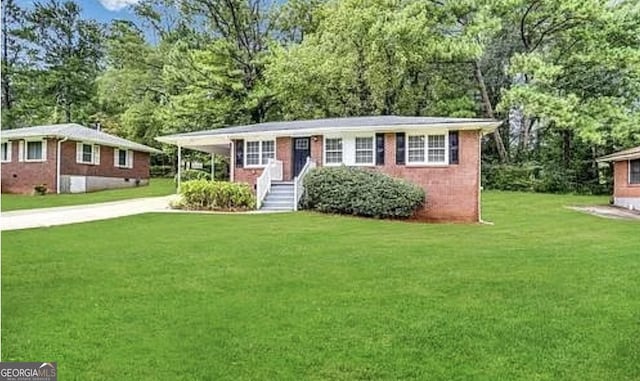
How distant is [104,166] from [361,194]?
54.7ft

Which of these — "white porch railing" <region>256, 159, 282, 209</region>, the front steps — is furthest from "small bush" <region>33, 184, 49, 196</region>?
the front steps

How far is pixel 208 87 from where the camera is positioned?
32.5m

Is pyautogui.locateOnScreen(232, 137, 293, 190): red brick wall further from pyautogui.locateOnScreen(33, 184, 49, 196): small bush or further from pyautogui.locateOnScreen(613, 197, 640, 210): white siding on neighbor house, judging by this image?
pyautogui.locateOnScreen(613, 197, 640, 210): white siding on neighbor house

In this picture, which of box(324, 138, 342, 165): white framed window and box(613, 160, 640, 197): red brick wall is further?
box(613, 160, 640, 197): red brick wall

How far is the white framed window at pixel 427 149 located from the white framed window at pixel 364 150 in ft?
4.44

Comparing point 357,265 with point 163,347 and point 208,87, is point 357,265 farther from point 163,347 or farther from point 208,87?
point 208,87

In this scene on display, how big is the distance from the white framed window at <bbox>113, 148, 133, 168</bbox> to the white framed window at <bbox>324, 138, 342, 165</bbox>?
1440 cm

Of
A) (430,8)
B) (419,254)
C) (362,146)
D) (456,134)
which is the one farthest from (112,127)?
(419,254)

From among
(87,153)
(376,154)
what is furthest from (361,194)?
(87,153)

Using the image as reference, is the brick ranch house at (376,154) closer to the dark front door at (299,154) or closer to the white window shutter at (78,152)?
the dark front door at (299,154)

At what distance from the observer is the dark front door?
20250mm

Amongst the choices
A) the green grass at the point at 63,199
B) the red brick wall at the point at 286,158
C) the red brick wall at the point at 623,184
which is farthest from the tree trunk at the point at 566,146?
the green grass at the point at 63,199

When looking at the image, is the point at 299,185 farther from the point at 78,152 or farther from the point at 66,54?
the point at 66,54

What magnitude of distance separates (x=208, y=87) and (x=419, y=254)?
25348 mm
